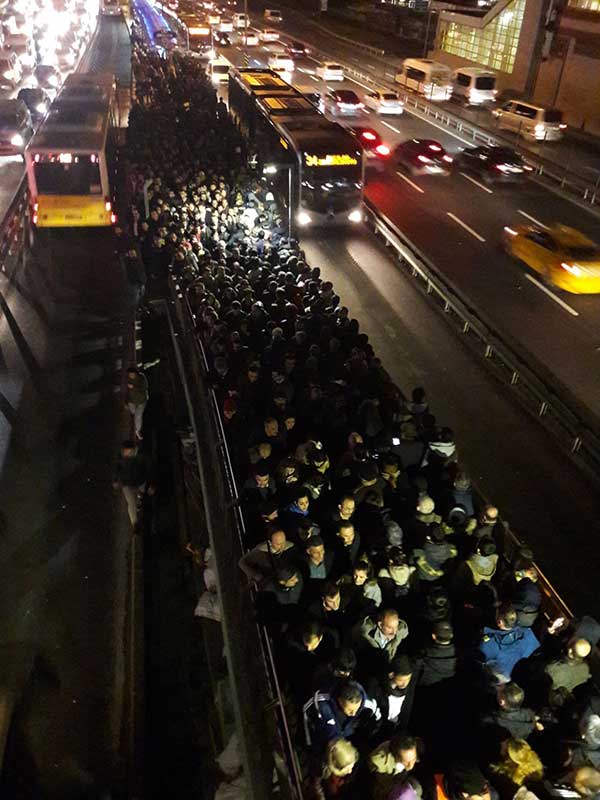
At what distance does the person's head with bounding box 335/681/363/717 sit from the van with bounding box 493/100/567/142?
32.4 metres

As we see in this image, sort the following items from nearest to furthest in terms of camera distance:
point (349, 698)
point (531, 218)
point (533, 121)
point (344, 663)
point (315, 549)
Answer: point (349, 698) → point (344, 663) → point (315, 549) → point (531, 218) → point (533, 121)

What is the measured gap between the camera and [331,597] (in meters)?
5.22

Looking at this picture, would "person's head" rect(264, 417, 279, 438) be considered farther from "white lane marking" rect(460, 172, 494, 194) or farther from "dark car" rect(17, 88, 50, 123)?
"dark car" rect(17, 88, 50, 123)

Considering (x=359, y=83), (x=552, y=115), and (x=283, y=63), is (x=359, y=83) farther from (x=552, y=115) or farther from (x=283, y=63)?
(x=552, y=115)

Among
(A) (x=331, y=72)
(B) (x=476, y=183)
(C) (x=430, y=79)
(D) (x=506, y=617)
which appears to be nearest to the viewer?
(D) (x=506, y=617)

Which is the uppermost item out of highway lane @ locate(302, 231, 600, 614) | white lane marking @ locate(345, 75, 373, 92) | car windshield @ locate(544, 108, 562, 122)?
car windshield @ locate(544, 108, 562, 122)

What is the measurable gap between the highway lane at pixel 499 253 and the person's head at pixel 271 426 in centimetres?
649

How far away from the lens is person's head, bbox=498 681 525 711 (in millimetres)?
4570

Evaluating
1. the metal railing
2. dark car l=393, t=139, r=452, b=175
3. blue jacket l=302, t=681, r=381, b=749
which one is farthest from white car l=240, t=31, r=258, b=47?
blue jacket l=302, t=681, r=381, b=749

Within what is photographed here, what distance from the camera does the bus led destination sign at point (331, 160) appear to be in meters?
18.5

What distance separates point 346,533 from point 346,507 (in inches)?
10.6

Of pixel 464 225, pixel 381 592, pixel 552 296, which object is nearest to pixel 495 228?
pixel 464 225

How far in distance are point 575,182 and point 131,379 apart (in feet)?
74.3

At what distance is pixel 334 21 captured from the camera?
3093 inches
